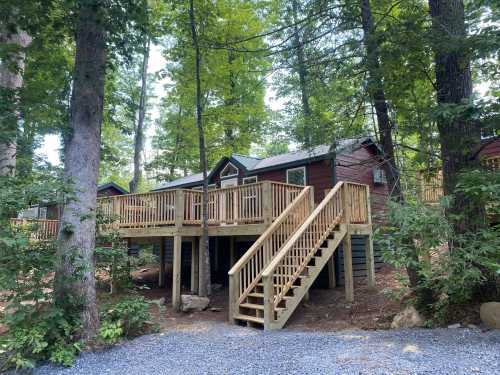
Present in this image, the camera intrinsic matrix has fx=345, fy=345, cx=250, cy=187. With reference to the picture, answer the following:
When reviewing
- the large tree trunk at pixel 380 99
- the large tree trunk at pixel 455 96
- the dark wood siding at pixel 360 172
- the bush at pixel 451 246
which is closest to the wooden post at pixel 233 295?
the bush at pixel 451 246

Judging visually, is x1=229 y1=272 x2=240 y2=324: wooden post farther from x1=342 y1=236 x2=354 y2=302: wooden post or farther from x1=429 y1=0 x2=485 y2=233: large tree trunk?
x1=429 y1=0 x2=485 y2=233: large tree trunk

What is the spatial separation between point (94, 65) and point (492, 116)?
6209mm

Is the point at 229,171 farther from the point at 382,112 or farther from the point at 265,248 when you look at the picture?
the point at 382,112

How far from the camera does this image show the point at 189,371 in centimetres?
427

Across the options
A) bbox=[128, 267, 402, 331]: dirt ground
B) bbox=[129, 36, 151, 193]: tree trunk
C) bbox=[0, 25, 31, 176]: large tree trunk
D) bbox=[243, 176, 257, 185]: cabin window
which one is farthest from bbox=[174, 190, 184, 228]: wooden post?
bbox=[129, 36, 151, 193]: tree trunk

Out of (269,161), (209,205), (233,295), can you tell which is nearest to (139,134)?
(269,161)

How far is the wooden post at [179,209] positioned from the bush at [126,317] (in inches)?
120

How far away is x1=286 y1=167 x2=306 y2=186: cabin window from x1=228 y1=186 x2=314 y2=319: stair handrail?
3.53 metres

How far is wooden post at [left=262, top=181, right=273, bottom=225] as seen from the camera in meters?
7.99

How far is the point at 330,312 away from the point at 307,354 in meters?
3.33

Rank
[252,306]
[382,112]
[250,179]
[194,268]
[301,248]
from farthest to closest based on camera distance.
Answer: [250,179] < [194,268] < [301,248] < [382,112] < [252,306]

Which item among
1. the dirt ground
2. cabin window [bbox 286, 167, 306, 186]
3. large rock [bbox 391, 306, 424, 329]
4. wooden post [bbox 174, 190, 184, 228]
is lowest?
the dirt ground

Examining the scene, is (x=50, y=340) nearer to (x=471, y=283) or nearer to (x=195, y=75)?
(x=471, y=283)

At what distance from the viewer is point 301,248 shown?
7.35 meters
